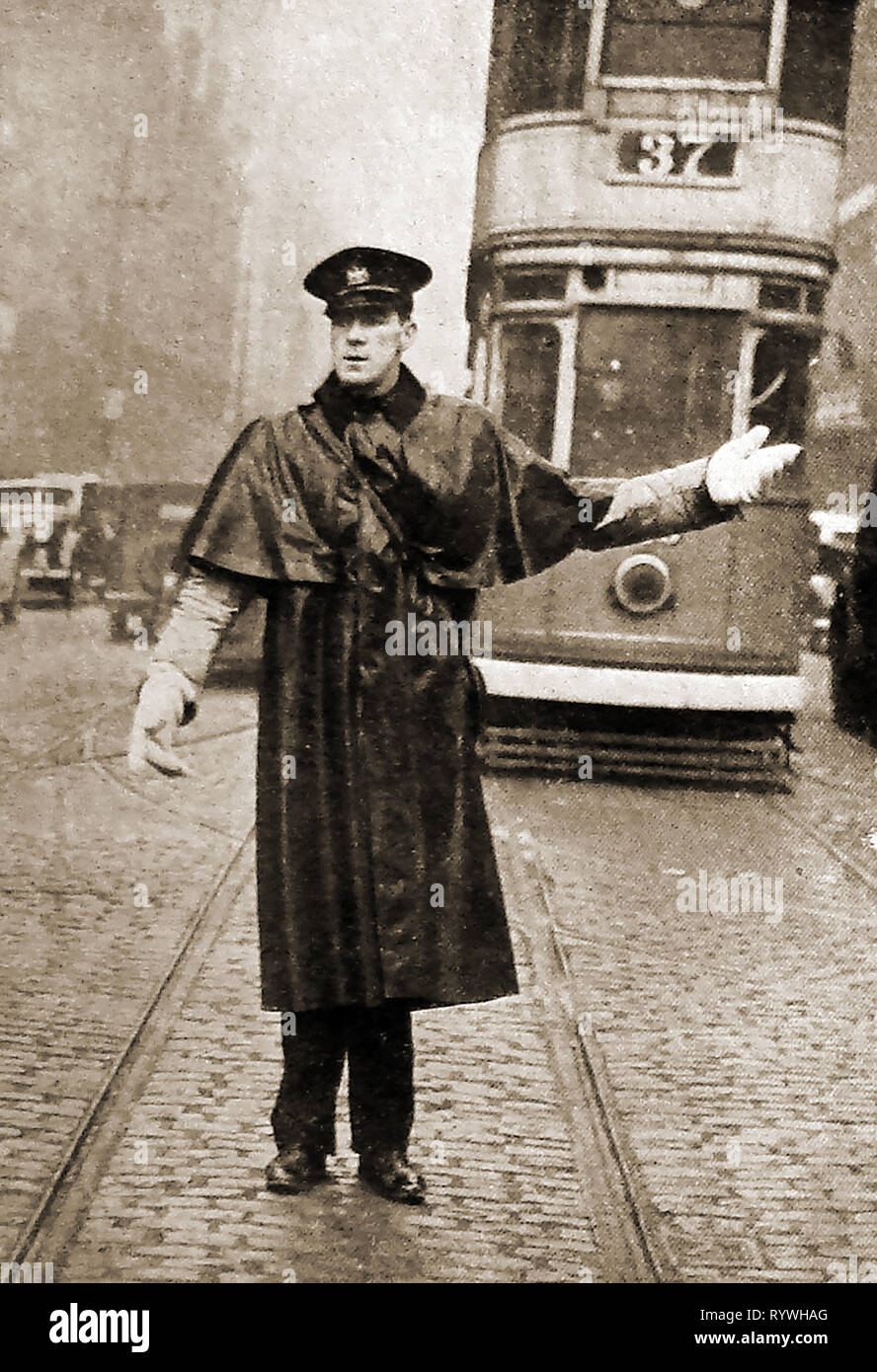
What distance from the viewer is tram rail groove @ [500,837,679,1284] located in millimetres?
4176

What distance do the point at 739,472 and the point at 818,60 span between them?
3.83ft

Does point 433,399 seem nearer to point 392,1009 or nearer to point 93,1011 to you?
point 392,1009

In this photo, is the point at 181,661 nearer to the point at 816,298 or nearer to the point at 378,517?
the point at 378,517

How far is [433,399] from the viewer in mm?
4113

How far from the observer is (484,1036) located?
4.32 m

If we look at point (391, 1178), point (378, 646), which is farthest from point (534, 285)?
point (391, 1178)

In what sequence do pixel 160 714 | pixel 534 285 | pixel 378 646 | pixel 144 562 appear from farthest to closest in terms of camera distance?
pixel 534 285
pixel 144 562
pixel 378 646
pixel 160 714

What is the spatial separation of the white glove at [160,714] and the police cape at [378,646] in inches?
8.7

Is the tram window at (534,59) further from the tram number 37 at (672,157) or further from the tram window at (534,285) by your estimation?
the tram window at (534,285)

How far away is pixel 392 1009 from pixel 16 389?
6.05 feet

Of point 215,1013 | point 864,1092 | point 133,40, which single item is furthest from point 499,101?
point 864,1092

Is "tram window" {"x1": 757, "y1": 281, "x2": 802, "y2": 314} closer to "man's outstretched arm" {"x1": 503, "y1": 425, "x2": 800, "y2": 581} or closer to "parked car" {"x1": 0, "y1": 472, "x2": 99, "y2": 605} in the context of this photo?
"man's outstretched arm" {"x1": 503, "y1": 425, "x2": 800, "y2": 581}

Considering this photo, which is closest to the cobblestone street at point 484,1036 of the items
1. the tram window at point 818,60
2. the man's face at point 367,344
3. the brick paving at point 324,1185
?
the brick paving at point 324,1185

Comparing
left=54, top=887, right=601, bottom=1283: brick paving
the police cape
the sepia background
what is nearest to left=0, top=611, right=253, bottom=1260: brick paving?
left=54, top=887, right=601, bottom=1283: brick paving
